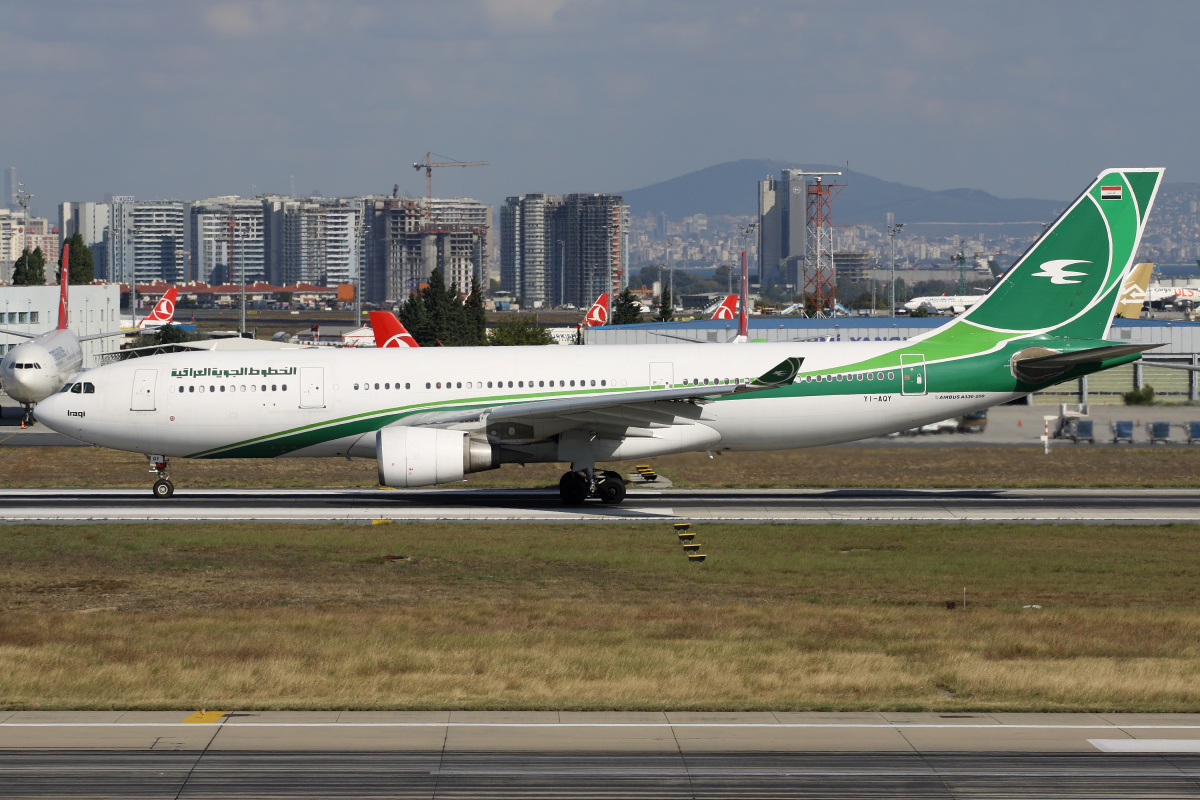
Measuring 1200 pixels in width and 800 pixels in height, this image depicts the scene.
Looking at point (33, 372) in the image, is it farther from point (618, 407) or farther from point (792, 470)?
point (618, 407)

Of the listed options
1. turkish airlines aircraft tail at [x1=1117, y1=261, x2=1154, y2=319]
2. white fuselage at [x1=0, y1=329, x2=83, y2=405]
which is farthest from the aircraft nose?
turkish airlines aircraft tail at [x1=1117, y1=261, x2=1154, y2=319]

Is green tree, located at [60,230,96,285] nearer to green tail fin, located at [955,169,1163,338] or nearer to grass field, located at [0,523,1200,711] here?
grass field, located at [0,523,1200,711]

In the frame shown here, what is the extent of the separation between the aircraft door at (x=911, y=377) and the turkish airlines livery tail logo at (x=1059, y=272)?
4.58 m

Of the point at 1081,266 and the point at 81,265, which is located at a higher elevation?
the point at 81,265

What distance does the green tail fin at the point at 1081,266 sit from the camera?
35.7 meters

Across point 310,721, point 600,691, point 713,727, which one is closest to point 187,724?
point 310,721

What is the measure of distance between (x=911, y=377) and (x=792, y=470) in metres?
8.00

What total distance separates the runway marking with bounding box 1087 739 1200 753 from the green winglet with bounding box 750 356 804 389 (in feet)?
57.2

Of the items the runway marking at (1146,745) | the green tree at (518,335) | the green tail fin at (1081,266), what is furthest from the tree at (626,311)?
the runway marking at (1146,745)

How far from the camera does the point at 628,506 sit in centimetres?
3522

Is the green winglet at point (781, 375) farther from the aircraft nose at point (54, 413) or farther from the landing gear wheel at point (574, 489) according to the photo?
the aircraft nose at point (54, 413)

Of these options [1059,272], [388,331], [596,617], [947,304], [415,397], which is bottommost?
[596,617]

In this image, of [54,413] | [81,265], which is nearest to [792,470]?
[54,413]

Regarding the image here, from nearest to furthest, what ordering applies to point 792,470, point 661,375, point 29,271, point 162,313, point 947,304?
point 661,375 < point 792,470 < point 29,271 < point 162,313 < point 947,304
